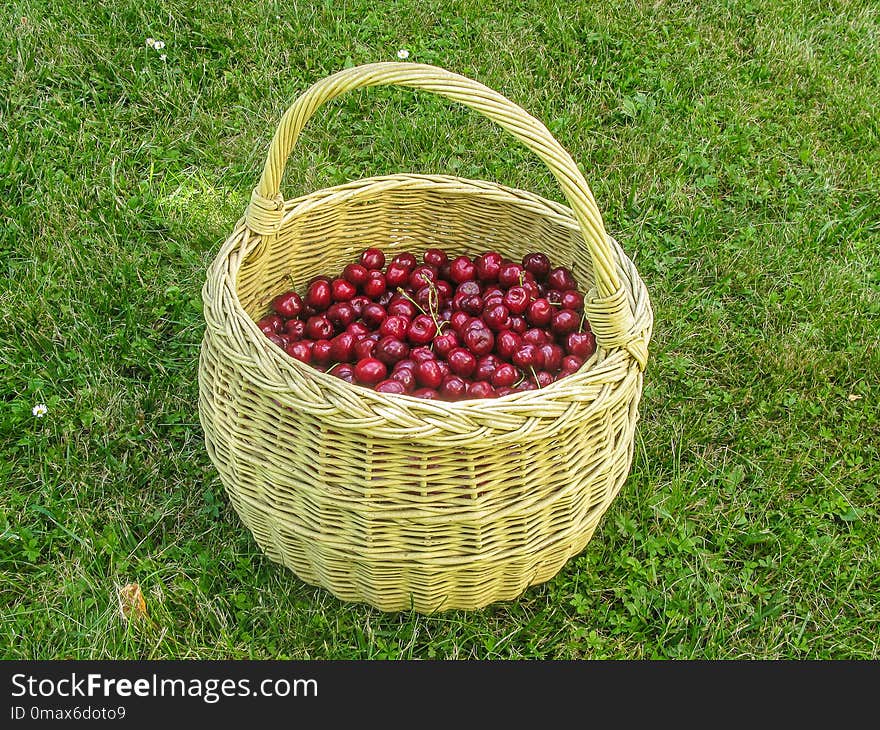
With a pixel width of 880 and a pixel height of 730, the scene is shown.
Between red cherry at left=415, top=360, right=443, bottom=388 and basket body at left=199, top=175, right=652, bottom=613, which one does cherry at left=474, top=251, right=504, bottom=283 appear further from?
red cherry at left=415, top=360, right=443, bottom=388

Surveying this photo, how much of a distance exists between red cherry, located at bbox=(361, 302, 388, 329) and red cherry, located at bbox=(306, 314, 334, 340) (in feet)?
0.35

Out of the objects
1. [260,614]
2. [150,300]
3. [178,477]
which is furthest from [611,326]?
[150,300]

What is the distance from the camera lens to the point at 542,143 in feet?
6.03

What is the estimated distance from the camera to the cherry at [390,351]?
2.27 m

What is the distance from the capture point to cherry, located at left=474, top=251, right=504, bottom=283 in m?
2.63

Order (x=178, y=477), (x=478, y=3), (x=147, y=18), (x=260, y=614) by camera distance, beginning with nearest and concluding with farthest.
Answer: (x=260, y=614) < (x=178, y=477) < (x=147, y=18) < (x=478, y=3)

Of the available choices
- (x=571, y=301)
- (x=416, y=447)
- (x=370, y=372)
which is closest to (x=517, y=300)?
(x=571, y=301)

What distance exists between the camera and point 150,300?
3062 mm

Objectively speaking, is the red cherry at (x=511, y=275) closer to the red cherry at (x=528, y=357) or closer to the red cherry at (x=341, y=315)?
the red cherry at (x=528, y=357)

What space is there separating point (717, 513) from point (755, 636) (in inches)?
15.5

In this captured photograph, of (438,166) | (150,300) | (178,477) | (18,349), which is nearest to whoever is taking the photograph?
(178,477)

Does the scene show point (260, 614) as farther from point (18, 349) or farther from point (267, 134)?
point (267, 134)

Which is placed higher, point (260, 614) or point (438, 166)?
point (438, 166)

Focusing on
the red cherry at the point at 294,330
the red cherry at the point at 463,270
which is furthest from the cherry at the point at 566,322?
the red cherry at the point at 294,330
